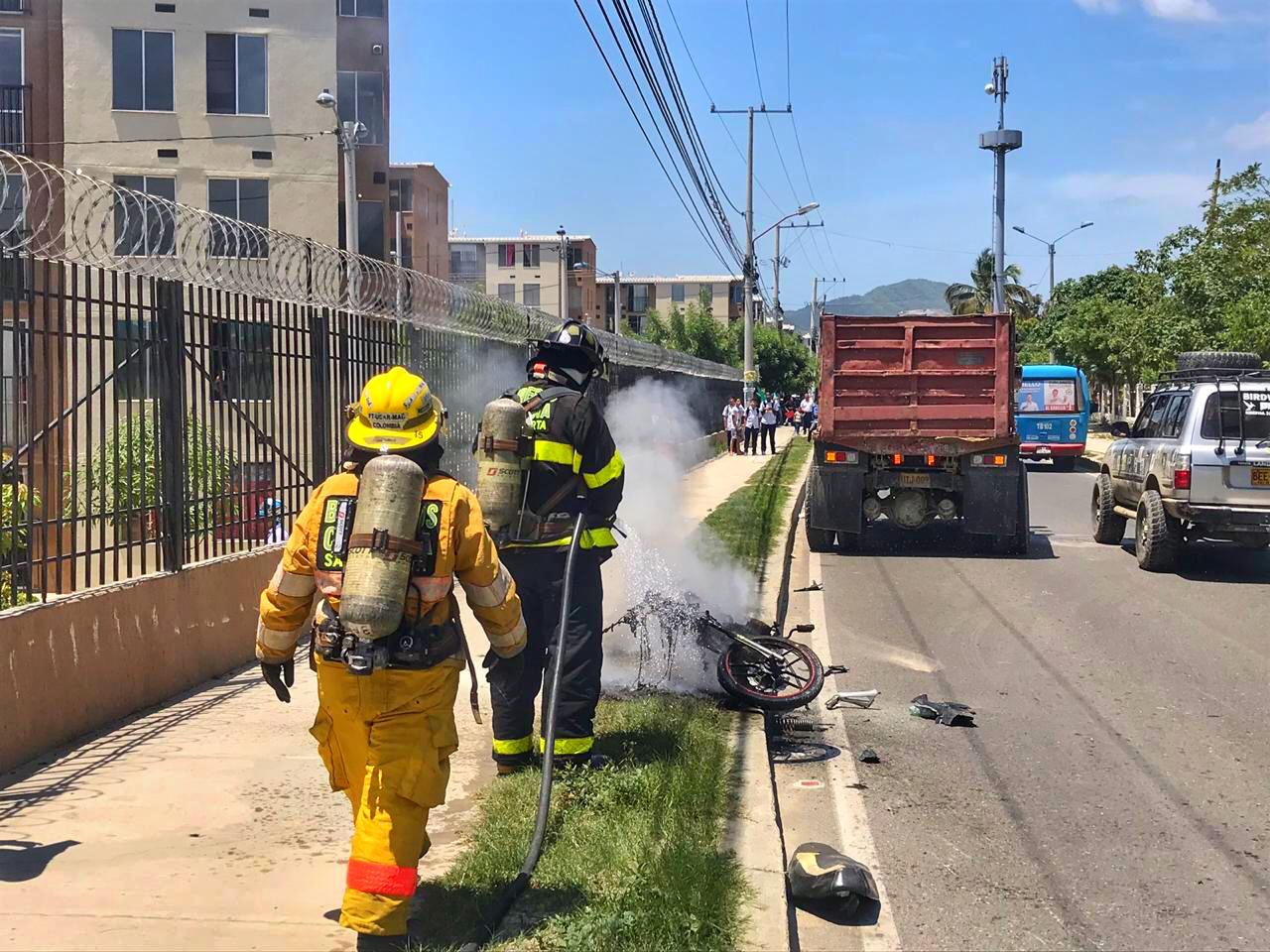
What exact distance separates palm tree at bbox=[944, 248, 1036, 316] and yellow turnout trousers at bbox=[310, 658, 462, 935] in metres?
84.0

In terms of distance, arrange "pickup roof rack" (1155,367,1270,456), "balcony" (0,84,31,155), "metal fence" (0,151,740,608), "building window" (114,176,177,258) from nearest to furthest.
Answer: "metal fence" (0,151,740,608) → "building window" (114,176,177,258) → "pickup roof rack" (1155,367,1270,456) → "balcony" (0,84,31,155)

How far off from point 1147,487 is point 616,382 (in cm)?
788

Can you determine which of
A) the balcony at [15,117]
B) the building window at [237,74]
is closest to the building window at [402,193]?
the building window at [237,74]

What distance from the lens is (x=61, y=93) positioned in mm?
24922

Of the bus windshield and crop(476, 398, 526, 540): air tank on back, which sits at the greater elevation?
the bus windshield

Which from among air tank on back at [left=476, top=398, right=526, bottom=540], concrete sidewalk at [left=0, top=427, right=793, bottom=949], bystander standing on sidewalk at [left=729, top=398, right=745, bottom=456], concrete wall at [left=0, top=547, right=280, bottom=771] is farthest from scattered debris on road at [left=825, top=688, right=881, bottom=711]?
bystander standing on sidewalk at [left=729, top=398, right=745, bottom=456]

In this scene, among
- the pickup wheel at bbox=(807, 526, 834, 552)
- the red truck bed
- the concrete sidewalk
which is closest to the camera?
the concrete sidewalk

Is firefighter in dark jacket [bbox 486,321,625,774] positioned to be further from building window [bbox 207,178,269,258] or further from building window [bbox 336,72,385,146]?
building window [bbox 336,72,385,146]

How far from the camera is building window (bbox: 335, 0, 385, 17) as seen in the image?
30125 mm

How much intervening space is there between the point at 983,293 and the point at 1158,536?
7706 cm

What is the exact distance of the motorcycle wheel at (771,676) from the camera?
6.47 metres

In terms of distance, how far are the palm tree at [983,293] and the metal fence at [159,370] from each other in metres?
79.2

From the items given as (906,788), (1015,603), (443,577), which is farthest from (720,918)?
(1015,603)

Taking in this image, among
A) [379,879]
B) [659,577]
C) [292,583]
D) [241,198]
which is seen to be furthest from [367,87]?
[379,879]
